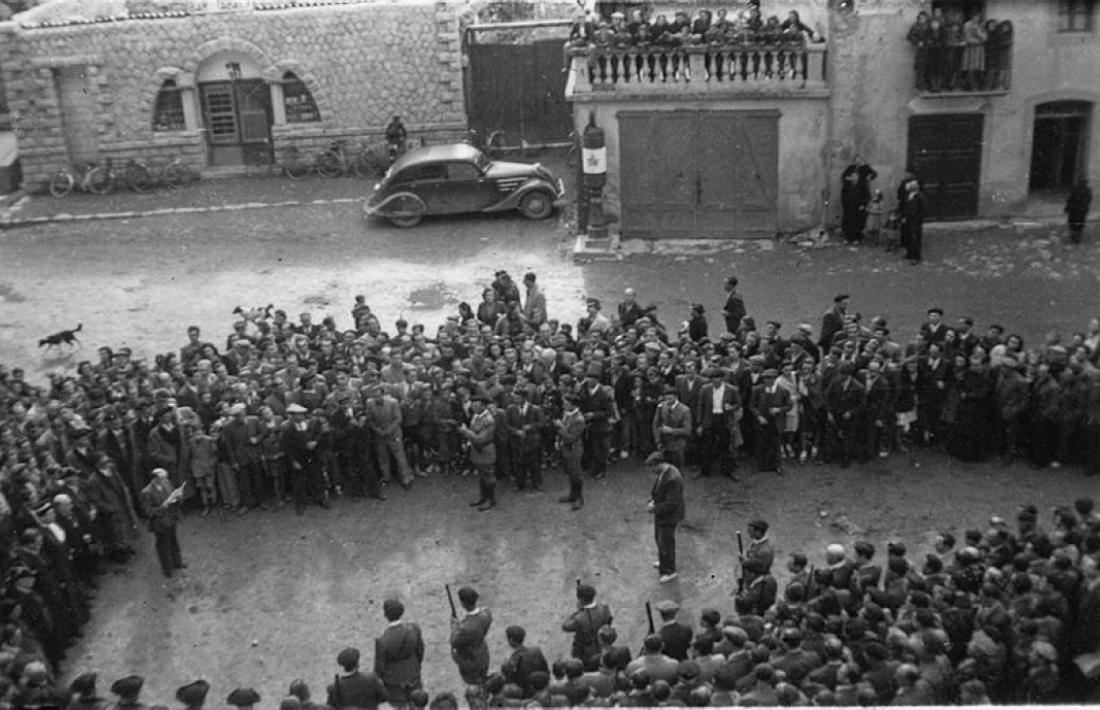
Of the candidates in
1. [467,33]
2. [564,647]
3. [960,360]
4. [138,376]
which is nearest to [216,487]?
[138,376]

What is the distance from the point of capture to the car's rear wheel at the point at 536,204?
25938 millimetres

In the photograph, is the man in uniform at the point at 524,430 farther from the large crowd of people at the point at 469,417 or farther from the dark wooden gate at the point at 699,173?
the dark wooden gate at the point at 699,173

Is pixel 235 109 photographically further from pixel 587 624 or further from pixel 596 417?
pixel 587 624

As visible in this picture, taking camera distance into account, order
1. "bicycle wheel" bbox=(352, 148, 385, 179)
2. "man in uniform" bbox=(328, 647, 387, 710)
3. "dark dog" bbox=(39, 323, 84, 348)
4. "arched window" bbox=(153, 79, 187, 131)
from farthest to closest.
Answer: "bicycle wheel" bbox=(352, 148, 385, 179), "arched window" bbox=(153, 79, 187, 131), "dark dog" bbox=(39, 323, 84, 348), "man in uniform" bbox=(328, 647, 387, 710)

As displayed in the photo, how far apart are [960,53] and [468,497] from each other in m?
13.3

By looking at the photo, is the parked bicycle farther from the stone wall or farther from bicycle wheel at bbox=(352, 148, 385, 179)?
bicycle wheel at bbox=(352, 148, 385, 179)

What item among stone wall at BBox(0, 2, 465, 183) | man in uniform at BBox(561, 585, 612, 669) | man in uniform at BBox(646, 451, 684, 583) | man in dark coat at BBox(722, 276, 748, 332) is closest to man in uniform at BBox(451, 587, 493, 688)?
man in uniform at BBox(561, 585, 612, 669)

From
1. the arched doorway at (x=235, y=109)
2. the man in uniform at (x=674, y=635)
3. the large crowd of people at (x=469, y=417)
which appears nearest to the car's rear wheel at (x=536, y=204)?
the arched doorway at (x=235, y=109)

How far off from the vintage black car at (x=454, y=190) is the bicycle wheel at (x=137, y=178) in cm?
674

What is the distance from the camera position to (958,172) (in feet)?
78.7

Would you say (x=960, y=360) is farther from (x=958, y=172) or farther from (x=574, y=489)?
(x=958, y=172)

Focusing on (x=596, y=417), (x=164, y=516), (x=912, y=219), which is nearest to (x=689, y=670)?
(x=596, y=417)

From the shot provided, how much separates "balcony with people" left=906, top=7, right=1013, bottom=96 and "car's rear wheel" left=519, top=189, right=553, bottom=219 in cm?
760

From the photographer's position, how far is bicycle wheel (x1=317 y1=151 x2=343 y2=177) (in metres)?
30.0
